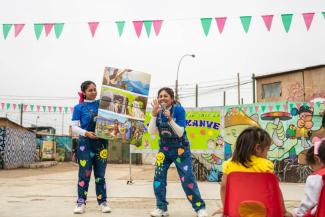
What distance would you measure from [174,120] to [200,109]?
8215mm

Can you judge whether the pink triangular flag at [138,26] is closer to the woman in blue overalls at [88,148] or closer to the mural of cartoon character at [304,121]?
the woman in blue overalls at [88,148]

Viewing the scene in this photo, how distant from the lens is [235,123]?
13.5m

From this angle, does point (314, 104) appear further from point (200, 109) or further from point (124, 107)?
point (124, 107)

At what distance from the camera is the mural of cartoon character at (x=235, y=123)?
13.4 metres

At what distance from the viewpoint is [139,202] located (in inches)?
263

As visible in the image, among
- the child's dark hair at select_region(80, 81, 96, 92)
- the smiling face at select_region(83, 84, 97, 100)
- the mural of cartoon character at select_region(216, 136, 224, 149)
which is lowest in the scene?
the mural of cartoon character at select_region(216, 136, 224, 149)

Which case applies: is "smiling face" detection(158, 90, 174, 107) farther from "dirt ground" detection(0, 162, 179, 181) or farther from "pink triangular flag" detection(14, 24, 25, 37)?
"dirt ground" detection(0, 162, 179, 181)

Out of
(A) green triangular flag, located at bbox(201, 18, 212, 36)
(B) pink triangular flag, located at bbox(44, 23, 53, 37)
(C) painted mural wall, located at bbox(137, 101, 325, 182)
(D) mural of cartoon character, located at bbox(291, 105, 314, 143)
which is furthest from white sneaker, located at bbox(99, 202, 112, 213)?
(D) mural of cartoon character, located at bbox(291, 105, 314, 143)

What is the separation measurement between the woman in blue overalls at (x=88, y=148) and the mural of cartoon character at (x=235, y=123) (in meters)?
8.23

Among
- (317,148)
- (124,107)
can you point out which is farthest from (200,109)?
(317,148)

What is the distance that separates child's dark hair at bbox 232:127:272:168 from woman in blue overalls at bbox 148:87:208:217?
2.13 meters

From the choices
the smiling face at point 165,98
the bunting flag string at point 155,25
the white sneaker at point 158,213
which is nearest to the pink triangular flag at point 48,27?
the bunting flag string at point 155,25

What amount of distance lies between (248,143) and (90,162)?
299cm

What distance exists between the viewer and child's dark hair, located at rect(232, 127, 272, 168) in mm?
3014
